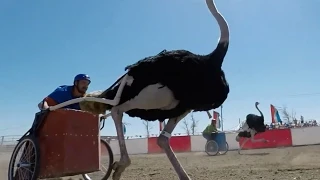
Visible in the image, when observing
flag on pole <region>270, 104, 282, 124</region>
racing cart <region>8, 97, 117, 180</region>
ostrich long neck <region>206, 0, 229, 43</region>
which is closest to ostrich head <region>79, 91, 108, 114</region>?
racing cart <region>8, 97, 117, 180</region>

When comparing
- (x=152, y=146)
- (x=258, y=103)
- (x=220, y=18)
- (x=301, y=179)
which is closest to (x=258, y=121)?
(x=258, y=103)

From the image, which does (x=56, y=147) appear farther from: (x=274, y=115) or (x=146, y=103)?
(x=274, y=115)

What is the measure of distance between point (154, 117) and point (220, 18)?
52.4 inches

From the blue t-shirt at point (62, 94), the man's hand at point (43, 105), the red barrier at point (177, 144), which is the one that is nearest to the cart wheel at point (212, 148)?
the red barrier at point (177, 144)

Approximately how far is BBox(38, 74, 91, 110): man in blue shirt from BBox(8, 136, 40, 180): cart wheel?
0.62 metres

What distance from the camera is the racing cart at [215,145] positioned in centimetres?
1516

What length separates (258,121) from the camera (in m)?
14.7

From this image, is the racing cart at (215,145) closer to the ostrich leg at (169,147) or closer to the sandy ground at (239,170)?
the sandy ground at (239,170)

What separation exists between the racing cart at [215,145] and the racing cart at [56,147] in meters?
11.1

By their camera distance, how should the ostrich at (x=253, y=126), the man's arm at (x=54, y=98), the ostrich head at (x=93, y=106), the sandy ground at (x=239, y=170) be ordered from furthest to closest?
the ostrich at (x=253, y=126), the sandy ground at (x=239, y=170), the man's arm at (x=54, y=98), the ostrich head at (x=93, y=106)

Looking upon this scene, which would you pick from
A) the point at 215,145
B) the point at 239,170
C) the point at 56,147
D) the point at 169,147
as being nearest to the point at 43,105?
the point at 56,147

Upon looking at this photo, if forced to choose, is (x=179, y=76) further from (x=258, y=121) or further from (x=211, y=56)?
(x=258, y=121)

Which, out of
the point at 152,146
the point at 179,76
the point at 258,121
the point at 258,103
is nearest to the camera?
the point at 179,76

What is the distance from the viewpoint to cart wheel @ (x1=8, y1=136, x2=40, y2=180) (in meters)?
4.05
